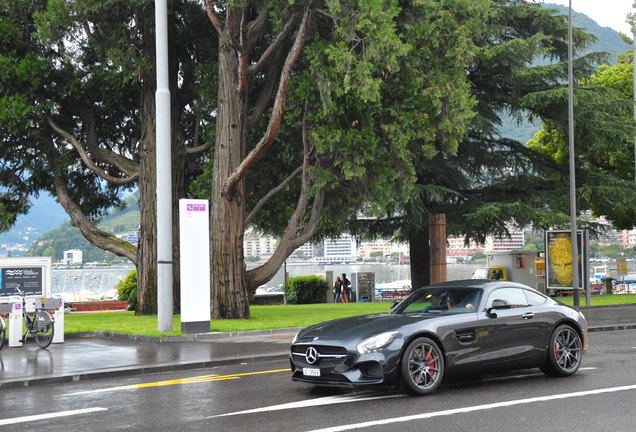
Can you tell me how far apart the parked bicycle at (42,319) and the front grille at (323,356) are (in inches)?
325

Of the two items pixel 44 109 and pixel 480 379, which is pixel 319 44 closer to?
pixel 44 109

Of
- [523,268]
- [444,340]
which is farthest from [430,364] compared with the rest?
[523,268]

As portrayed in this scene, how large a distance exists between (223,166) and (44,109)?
785 centimetres

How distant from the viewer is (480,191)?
3994 centimetres

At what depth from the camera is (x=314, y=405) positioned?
9531 mm

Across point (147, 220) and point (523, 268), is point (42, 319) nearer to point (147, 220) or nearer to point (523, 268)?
point (147, 220)

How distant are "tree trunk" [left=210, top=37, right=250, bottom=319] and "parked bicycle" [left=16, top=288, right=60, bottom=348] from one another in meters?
7.38

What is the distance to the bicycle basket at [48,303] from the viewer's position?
57.1 feet

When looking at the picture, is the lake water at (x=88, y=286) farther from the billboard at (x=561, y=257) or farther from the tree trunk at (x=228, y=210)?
the billboard at (x=561, y=257)

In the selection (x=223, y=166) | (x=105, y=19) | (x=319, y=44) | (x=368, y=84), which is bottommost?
(x=223, y=166)

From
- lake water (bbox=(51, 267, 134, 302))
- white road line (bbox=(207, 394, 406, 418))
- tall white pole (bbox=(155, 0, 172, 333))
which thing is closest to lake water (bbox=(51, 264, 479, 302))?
lake water (bbox=(51, 267, 134, 302))

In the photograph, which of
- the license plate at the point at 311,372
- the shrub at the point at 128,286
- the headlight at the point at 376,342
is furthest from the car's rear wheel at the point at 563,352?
the shrub at the point at 128,286

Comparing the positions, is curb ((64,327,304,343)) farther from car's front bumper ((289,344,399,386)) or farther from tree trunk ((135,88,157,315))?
car's front bumper ((289,344,399,386))

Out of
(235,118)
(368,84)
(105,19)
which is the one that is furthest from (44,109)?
(368,84)
